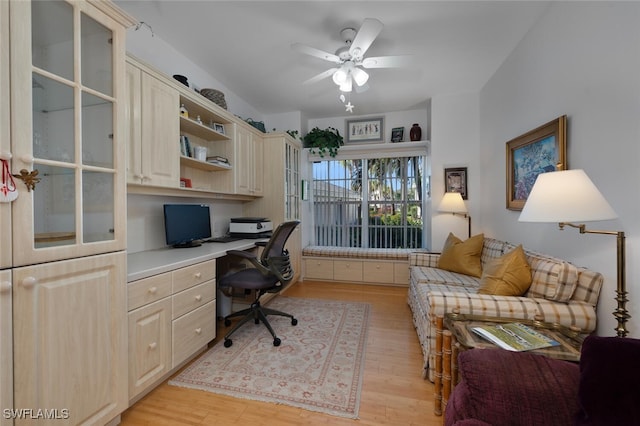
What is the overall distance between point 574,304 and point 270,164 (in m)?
3.18

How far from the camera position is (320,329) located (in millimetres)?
2416

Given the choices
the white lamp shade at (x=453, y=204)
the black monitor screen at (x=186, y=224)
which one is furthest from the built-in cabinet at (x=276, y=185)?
the white lamp shade at (x=453, y=204)

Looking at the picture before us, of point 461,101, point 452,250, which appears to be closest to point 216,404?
point 452,250

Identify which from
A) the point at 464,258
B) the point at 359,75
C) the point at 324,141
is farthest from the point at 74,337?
the point at 324,141

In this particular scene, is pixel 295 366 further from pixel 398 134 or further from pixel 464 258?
pixel 398 134

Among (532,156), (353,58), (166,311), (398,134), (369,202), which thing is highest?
(353,58)

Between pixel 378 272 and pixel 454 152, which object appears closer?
pixel 454 152

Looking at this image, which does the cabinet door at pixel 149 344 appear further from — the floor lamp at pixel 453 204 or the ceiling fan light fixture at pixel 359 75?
the floor lamp at pixel 453 204

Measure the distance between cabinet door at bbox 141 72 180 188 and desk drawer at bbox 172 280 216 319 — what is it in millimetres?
835

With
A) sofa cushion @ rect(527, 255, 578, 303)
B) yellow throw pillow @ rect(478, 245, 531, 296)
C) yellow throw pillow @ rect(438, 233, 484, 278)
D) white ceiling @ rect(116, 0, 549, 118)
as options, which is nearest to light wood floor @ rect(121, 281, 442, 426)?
yellow throw pillow @ rect(478, 245, 531, 296)

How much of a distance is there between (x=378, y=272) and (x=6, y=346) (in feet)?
11.4

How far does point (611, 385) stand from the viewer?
2.48ft

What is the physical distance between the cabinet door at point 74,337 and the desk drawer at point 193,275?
0.37 metres

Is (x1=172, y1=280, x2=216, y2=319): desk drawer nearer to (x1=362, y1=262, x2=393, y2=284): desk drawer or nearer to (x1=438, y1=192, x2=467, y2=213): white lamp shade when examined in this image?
(x1=362, y1=262, x2=393, y2=284): desk drawer
